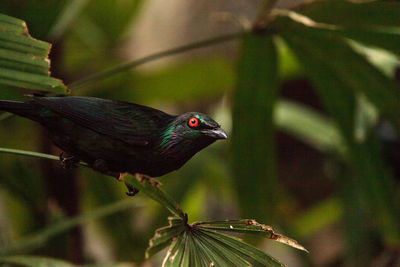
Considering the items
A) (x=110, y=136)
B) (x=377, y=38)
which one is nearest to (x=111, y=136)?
(x=110, y=136)

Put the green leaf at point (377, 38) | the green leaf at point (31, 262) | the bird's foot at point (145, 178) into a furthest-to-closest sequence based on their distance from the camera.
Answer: the green leaf at point (377, 38) → the green leaf at point (31, 262) → the bird's foot at point (145, 178)

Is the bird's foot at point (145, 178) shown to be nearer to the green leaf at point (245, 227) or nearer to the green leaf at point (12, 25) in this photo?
the green leaf at point (245, 227)

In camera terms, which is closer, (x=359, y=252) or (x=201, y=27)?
(x=359, y=252)

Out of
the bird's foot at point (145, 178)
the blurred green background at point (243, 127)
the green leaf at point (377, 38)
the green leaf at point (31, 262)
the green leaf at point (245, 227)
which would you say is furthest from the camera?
the blurred green background at point (243, 127)

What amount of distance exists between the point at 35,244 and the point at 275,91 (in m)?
0.81

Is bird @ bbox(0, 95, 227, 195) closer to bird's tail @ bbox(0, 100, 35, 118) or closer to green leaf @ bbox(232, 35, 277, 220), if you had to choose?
bird's tail @ bbox(0, 100, 35, 118)

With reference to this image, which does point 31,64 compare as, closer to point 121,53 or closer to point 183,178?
point 183,178

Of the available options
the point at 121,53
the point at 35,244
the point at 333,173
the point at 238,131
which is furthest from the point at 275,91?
the point at 121,53

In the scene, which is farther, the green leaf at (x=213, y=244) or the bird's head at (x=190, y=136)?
the green leaf at (x=213, y=244)

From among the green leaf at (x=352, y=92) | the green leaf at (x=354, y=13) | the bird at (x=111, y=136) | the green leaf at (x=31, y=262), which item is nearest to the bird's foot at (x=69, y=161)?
the bird at (x=111, y=136)

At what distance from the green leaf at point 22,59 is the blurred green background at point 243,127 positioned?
0.25 feet

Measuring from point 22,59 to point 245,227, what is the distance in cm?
35

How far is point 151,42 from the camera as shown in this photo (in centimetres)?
361

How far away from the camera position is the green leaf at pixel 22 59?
65cm
